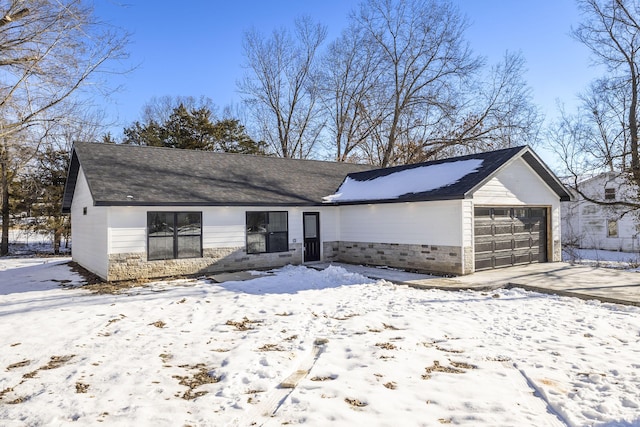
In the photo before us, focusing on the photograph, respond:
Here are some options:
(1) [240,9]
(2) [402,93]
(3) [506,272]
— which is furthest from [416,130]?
(3) [506,272]

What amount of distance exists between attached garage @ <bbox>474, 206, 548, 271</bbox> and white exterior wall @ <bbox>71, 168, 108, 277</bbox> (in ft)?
34.1

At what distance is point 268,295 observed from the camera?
8.86 m

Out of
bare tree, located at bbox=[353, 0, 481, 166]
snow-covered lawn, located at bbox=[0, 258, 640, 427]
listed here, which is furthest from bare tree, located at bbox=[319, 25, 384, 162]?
snow-covered lawn, located at bbox=[0, 258, 640, 427]

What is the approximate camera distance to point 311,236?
47.1ft

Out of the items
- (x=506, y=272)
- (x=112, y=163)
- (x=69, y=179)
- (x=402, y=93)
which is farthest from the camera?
(x=402, y=93)

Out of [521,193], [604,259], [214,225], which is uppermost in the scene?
[521,193]

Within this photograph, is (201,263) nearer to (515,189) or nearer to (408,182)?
(408,182)

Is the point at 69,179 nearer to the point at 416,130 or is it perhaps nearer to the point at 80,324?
the point at 80,324

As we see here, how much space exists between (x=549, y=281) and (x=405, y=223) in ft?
13.6

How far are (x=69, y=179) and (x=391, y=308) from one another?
1297 centimetres

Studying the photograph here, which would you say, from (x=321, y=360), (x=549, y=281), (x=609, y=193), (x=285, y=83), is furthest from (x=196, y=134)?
(x=609, y=193)

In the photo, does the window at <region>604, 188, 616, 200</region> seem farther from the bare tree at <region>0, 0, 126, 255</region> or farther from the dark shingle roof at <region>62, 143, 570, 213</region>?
the bare tree at <region>0, 0, 126, 255</region>

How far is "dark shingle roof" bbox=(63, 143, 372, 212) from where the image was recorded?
11062mm

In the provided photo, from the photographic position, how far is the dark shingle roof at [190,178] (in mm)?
11062
